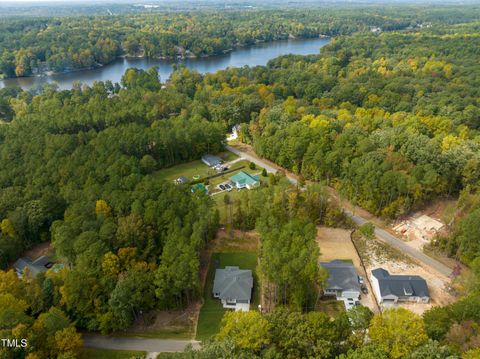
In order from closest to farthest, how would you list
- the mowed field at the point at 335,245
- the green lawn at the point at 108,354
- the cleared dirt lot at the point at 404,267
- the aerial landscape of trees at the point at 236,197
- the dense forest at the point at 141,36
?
the aerial landscape of trees at the point at 236,197
the green lawn at the point at 108,354
the cleared dirt lot at the point at 404,267
the mowed field at the point at 335,245
the dense forest at the point at 141,36

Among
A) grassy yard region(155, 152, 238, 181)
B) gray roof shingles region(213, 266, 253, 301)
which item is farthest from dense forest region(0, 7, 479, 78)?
gray roof shingles region(213, 266, 253, 301)

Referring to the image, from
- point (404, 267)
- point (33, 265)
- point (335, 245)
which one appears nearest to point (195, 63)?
point (335, 245)

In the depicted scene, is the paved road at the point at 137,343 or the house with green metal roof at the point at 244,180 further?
the house with green metal roof at the point at 244,180

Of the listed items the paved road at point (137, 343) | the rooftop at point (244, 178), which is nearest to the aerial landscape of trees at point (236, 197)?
the paved road at point (137, 343)

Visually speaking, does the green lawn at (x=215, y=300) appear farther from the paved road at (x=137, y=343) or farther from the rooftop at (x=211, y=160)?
the rooftop at (x=211, y=160)

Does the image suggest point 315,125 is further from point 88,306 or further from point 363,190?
point 88,306

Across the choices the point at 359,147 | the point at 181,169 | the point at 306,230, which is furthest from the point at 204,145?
the point at 306,230

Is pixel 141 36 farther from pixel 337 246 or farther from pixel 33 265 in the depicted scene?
pixel 337 246
